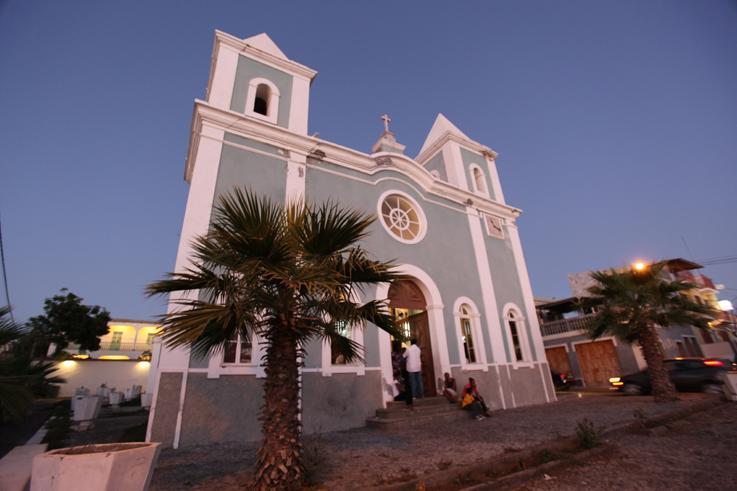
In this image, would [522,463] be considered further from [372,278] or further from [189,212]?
[189,212]

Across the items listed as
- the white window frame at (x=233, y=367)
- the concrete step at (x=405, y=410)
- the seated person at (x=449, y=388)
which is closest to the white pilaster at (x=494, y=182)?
the seated person at (x=449, y=388)

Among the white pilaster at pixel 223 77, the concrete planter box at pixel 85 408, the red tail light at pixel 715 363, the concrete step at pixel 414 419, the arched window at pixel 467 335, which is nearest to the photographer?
the concrete step at pixel 414 419

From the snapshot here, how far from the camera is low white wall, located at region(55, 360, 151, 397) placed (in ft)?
91.1

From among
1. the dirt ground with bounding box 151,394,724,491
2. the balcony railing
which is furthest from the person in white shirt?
the balcony railing

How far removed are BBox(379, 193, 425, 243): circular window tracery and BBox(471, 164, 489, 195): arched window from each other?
184 inches

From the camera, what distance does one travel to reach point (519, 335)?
518 inches

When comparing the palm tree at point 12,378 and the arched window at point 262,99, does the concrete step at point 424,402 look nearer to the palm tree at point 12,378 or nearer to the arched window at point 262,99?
the palm tree at point 12,378

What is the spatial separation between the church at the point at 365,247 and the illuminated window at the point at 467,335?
5cm

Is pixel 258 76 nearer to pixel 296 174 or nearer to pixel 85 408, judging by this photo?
pixel 296 174

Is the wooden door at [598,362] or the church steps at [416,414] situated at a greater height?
the wooden door at [598,362]

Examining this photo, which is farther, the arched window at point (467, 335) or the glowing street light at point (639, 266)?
the arched window at point (467, 335)

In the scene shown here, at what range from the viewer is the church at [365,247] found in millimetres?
7066

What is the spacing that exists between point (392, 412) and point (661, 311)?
9.20 meters

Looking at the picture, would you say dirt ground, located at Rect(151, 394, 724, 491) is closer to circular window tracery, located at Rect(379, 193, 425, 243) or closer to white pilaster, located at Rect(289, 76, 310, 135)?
circular window tracery, located at Rect(379, 193, 425, 243)
